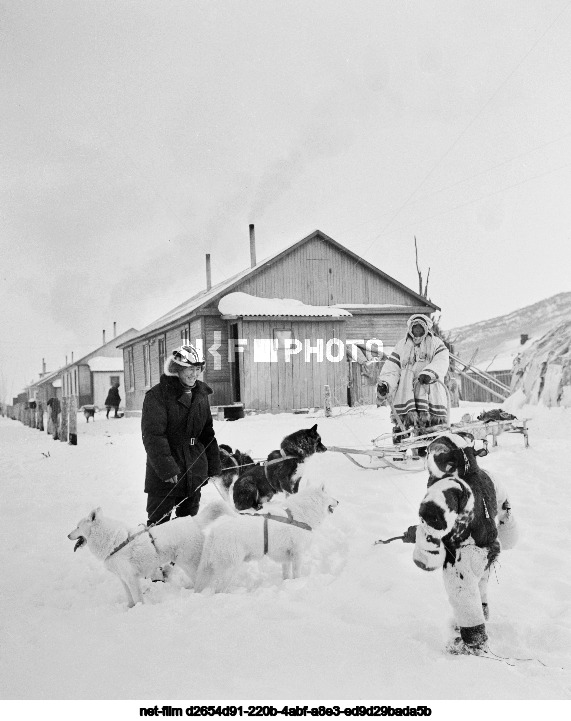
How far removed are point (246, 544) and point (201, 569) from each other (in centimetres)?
23

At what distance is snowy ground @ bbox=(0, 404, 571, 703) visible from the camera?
1642mm

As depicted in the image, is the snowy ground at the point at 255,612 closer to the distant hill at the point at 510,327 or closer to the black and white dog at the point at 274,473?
the black and white dog at the point at 274,473

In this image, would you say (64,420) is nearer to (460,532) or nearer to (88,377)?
(88,377)

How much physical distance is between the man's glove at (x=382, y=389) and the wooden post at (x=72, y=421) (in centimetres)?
221

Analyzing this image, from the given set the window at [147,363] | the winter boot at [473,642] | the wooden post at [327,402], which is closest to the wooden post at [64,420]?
the window at [147,363]

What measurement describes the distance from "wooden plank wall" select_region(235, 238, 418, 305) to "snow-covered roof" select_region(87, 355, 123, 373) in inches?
50.5

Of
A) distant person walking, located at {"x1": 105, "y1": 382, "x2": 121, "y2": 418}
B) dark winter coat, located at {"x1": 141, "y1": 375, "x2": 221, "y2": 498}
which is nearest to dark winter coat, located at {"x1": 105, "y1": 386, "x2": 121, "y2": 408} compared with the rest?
distant person walking, located at {"x1": 105, "y1": 382, "x2": 121, "y2": 418}

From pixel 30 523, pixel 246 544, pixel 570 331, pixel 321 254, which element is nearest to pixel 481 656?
pixel 246 544

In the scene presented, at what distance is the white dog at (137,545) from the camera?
7.59 feet

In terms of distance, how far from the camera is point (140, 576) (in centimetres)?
241

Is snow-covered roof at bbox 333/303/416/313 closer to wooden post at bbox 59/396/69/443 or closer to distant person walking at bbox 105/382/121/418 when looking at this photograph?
distant person walking at bbox 105/382/121/418

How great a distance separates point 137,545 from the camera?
7.78ft

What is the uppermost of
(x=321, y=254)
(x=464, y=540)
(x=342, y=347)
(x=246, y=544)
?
(x=321, y=254)
